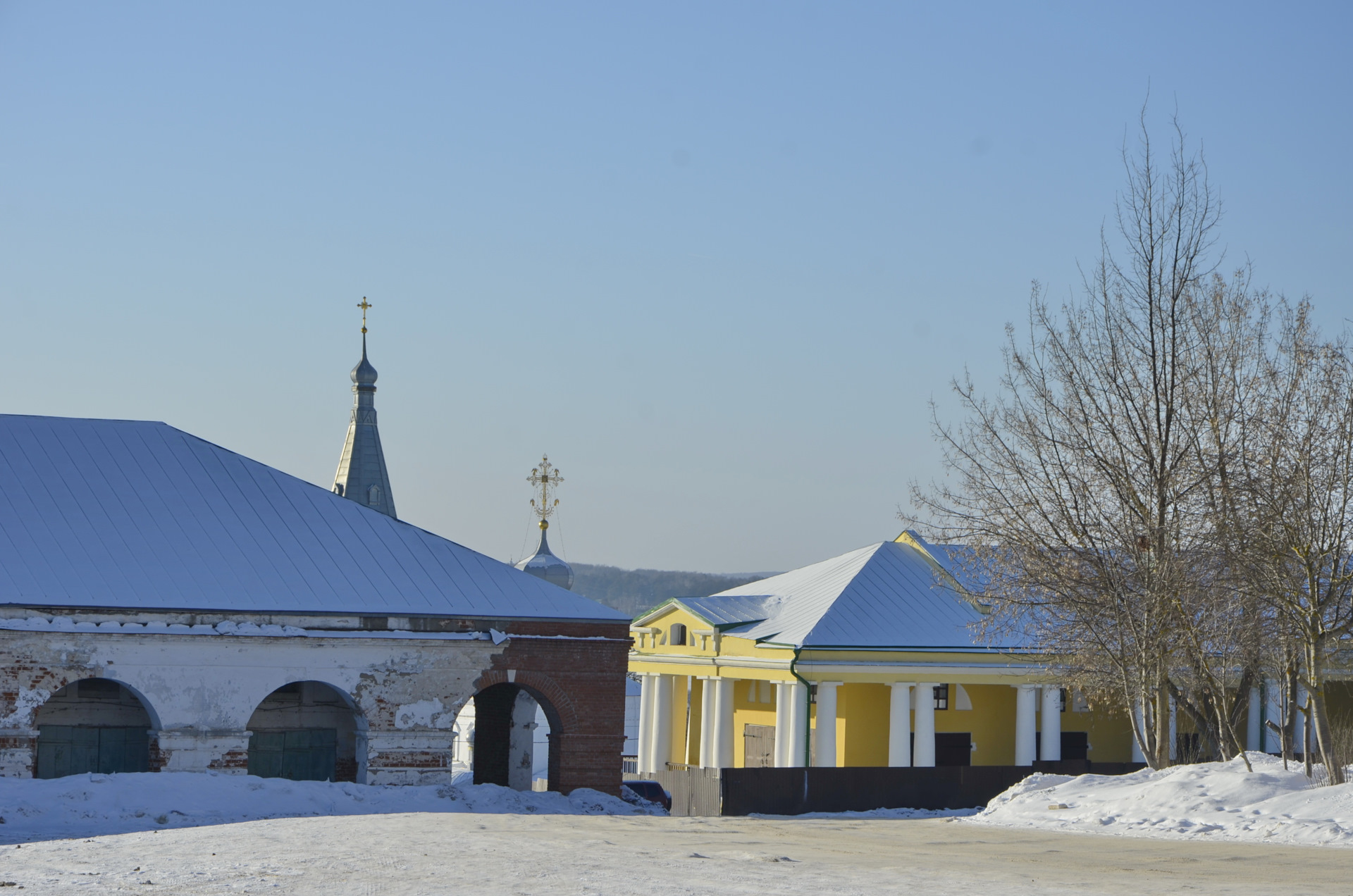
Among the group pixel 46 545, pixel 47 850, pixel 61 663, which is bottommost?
pixel 47 850

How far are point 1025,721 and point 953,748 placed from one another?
2150 millimetres

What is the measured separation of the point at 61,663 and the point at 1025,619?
19692 mm

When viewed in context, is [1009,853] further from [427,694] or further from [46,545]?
[46,545]

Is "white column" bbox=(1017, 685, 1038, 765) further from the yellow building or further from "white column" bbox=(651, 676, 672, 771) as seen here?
"white column" bbox=(651, 676, 672, 771)

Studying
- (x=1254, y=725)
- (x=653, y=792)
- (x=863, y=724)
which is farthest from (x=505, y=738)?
(x=1254, y=725)

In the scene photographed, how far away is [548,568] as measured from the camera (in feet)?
167

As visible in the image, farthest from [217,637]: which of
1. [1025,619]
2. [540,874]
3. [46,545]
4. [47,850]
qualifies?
[1025,619]

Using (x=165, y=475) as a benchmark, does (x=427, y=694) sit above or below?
below

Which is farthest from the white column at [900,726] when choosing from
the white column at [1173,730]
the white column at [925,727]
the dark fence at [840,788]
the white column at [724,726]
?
the dark fence at [840,788]

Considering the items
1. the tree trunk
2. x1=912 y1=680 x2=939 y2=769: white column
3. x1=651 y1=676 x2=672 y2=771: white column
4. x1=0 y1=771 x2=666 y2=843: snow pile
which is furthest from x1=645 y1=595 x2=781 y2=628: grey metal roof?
the tree trunk

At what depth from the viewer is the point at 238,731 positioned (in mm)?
23891

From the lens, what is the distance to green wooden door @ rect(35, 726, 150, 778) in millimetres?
24156

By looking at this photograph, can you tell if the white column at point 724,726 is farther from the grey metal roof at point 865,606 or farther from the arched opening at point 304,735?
the arched opening at point 304,735

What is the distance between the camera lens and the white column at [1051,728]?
35.0 metres
